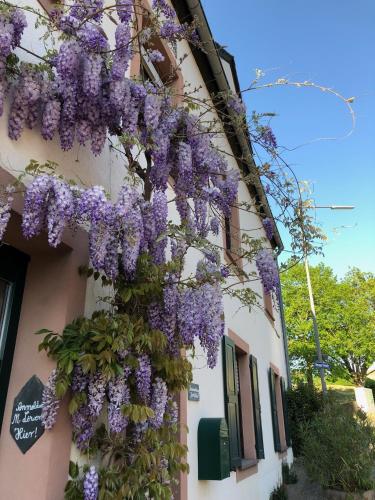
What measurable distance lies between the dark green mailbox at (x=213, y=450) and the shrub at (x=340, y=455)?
2831mm

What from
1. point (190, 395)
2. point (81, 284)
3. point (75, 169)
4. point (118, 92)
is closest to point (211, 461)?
point (190, 395)

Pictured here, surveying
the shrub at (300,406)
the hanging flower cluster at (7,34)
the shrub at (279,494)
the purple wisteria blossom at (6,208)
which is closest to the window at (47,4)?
the hanging flower cluster at (7,34)

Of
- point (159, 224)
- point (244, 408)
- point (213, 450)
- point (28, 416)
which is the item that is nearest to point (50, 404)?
Answer: point (28, 416)

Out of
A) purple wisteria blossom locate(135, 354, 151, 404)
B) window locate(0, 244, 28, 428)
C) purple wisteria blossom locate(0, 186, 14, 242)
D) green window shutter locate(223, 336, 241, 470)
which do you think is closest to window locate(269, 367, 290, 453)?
green window shutter locate(223, 336, 241, 470)

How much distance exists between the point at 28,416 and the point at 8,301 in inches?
25.9

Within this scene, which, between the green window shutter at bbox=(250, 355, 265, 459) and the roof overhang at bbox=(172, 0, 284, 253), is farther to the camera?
the green window shutter at bbox=(250, 355, 265, 459)

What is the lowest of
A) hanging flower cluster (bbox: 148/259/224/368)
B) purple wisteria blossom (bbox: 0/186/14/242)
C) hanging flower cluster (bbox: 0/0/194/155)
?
hanging flower cluster (bbox: 148/259/224/368)

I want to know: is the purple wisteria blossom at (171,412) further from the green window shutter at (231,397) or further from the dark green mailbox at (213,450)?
the green window shutter at (231,397)

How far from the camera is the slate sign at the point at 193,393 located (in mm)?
3760

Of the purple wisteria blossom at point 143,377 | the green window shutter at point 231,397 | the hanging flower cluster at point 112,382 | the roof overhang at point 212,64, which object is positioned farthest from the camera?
the green window shutter at point 231,397

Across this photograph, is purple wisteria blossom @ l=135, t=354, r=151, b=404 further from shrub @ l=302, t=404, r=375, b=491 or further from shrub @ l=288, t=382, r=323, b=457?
shrub @ l=288, t=382, r=323, b=457

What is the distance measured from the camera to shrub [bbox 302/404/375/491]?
5715 mm

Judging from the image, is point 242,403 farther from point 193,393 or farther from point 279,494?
point 193,393

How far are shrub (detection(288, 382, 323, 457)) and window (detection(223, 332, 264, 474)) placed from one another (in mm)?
5452
